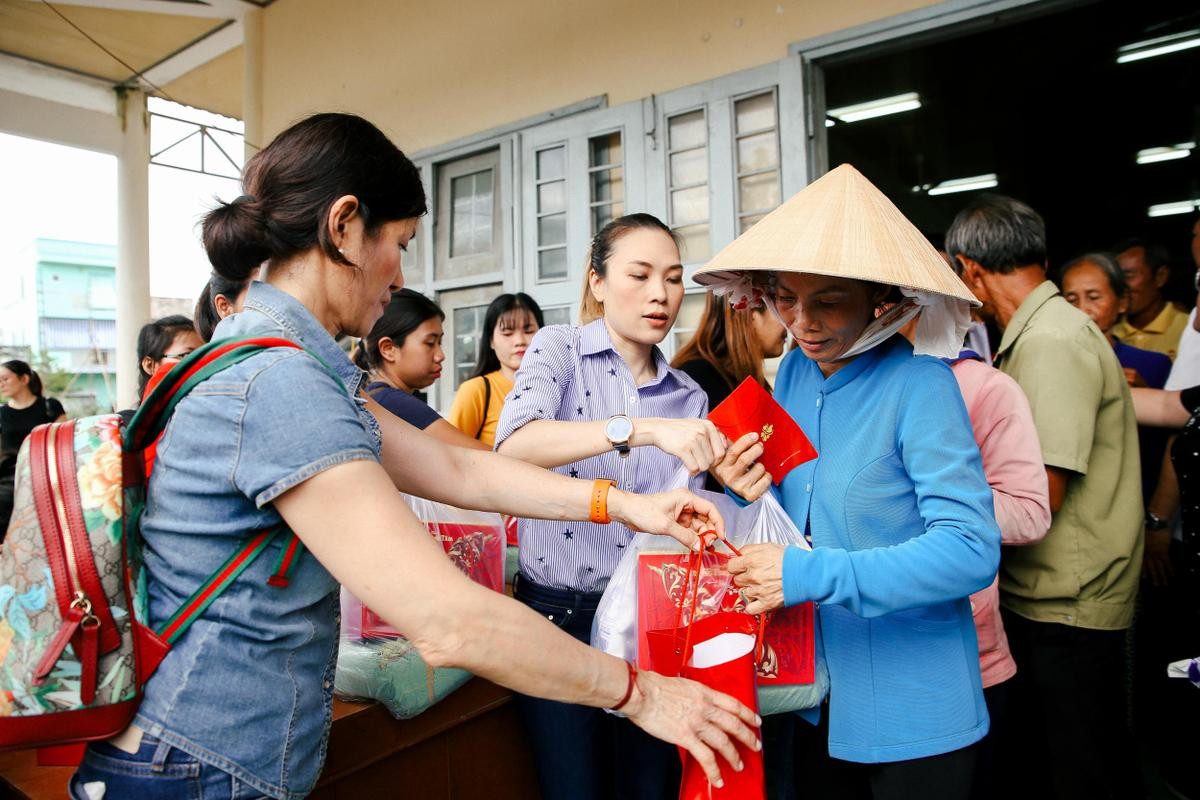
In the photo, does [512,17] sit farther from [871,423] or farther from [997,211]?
[871,423]

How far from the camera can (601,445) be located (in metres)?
1.66

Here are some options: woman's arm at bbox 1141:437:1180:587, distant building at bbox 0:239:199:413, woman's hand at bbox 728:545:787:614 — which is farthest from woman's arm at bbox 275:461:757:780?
distant building at bbox 0:239:199:413

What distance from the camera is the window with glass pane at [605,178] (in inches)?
175

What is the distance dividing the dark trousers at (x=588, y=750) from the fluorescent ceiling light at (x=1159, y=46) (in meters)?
7.05

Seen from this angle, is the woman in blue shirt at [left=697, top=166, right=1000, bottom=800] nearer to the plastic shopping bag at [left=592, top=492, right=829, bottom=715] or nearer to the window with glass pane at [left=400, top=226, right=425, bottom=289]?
the plastic shopping bag at [left=592, top=492, right=829, bottom=715]

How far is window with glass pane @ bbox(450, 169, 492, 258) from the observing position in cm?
511

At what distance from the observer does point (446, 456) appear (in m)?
1.51

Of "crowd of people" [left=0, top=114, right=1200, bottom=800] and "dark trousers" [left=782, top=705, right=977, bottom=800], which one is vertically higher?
"crowd of people" [left=0, top=114, right=1200, bottom=800]

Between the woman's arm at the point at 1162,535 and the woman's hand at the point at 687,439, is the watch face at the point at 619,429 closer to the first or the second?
the woman's hand at the point at 687,439

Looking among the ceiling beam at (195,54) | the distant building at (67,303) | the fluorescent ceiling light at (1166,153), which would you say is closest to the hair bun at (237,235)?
the ceiling beam at (195,54)

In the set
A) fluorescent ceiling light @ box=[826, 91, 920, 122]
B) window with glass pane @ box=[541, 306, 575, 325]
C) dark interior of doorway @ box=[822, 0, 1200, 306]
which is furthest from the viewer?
fluorescent ceiling light @ box=[826, 91, 920, 122]

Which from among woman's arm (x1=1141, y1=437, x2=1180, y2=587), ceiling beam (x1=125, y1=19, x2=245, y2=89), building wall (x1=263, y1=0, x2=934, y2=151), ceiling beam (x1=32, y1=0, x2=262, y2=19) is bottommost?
woman's arm (x1=1141, y1=437, x2=1180, y2=587)

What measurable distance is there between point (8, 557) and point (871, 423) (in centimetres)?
126

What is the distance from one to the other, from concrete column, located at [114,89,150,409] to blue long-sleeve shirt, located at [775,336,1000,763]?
364 inches
